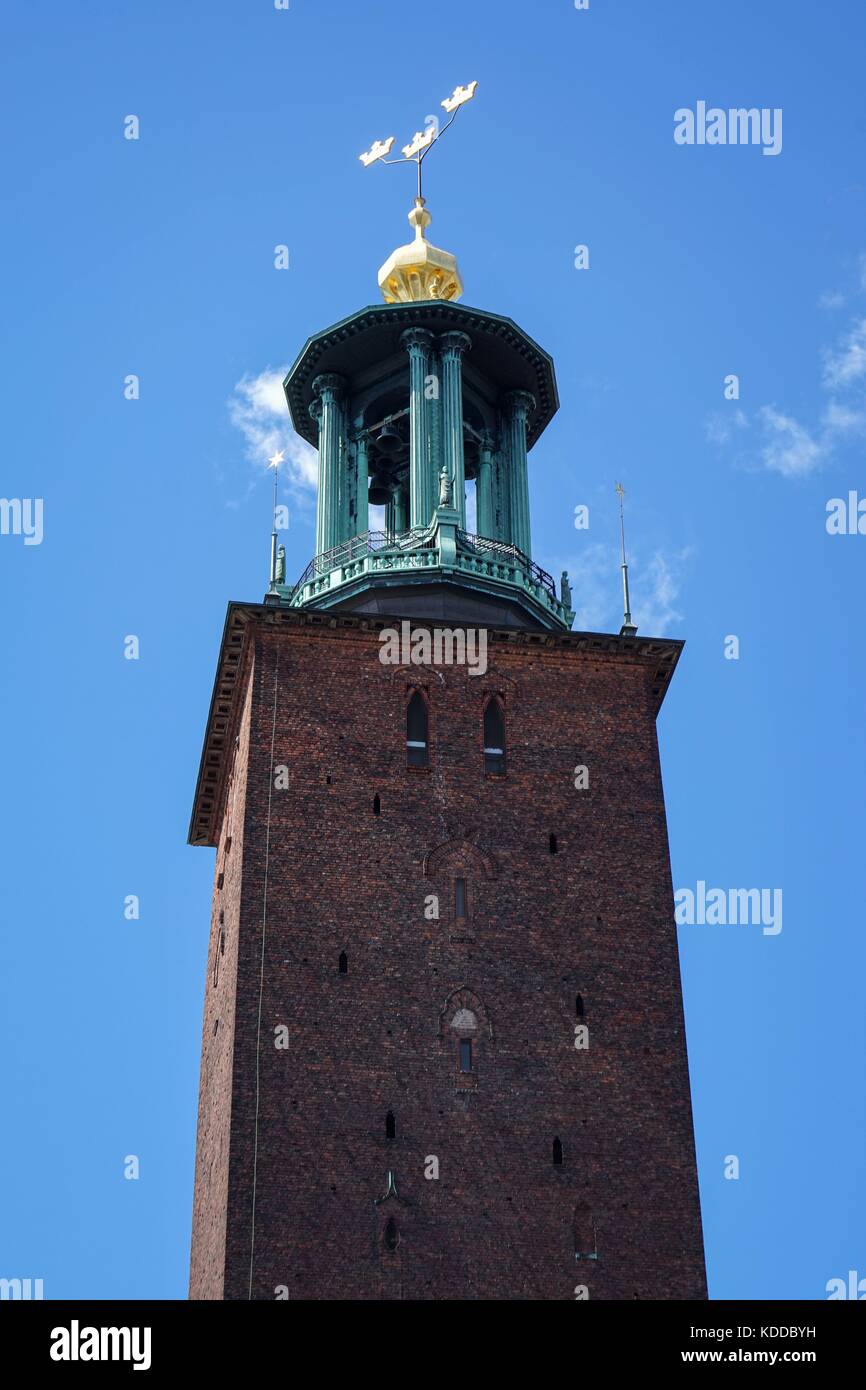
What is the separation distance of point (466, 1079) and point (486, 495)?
12504 mm

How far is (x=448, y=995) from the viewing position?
121 feet

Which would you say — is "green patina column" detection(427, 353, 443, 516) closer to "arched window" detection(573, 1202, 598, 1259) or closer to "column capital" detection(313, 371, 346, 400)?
"column capital" detection(313, 371, 346, 400)

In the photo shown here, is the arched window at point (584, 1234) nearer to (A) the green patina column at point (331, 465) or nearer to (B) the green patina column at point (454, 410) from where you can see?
(B) the green patina column at point (454, 410)

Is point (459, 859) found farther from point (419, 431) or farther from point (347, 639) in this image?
point (419, 431)

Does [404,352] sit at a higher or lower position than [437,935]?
higher

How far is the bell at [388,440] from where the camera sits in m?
45.4

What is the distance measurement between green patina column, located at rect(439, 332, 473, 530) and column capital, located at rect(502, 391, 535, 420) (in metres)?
1.40

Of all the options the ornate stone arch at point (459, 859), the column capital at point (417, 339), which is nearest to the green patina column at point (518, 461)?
the column capital at point (417, 339)

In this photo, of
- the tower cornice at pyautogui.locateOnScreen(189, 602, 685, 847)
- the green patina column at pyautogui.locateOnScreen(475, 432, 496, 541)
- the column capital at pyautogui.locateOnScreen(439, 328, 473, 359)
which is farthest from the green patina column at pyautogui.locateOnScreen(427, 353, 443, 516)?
the tower cornice at pyautogui.locateOnScreen(189, 602, 685, 847)

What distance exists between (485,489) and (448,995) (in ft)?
37.4

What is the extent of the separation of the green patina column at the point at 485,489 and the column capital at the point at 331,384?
2843 millimetres

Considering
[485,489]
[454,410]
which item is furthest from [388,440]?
Answer: [485,489]

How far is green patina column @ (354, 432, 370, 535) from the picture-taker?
43812 millimetres
